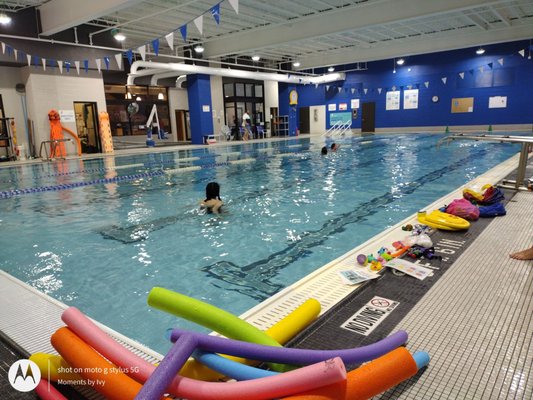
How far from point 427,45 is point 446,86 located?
396cm

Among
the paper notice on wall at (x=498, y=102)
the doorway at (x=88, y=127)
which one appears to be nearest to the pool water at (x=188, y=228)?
the doorway at (x=88, y=127)

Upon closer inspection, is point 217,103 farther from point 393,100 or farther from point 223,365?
point 223,365

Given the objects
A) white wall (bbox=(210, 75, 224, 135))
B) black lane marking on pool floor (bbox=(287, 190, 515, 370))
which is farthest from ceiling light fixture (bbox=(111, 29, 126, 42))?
black lane marking on pool floor (bbox=(287, 190, 515, 370))

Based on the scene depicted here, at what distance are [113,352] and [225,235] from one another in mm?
3092

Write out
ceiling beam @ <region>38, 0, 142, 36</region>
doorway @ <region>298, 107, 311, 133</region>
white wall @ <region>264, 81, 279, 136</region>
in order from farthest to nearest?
doorway @ <region>298, 107, 311, 133</region>, white wall @ <region>264, 81, 279, 136</region>, ceiling beam @ <region>38, 0, 142, 36</region>

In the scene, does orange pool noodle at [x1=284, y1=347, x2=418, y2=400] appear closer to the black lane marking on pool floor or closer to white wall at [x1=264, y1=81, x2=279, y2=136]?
the black lane marking on pool floor

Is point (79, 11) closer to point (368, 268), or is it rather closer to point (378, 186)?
point (378, 186)

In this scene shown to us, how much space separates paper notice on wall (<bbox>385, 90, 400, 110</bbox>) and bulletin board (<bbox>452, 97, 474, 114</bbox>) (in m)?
3.38

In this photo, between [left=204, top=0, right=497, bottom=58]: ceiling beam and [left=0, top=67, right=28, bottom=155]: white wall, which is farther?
[left=0, top=67, right=28, bottom=155]: white wall

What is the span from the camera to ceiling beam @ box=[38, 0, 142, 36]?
9430 millimetres

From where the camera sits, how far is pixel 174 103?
2456 cm

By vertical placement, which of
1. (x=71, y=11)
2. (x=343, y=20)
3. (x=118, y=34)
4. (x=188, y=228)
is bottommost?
(x=188, y=228)

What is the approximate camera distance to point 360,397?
1268mm

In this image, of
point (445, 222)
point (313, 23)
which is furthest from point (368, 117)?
point (445, 222)
